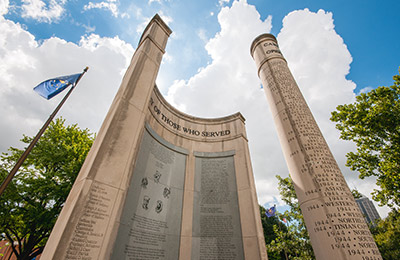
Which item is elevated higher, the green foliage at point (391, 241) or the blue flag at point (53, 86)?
the blue flag at point (53, 86)

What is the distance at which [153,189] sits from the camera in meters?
6.61

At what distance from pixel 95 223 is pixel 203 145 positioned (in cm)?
668

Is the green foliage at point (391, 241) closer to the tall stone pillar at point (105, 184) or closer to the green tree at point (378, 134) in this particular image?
the green tree at point (378, 134)

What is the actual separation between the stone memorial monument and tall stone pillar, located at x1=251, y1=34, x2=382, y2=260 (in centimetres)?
267

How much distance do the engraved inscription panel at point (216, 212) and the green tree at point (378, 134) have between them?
8.65 m

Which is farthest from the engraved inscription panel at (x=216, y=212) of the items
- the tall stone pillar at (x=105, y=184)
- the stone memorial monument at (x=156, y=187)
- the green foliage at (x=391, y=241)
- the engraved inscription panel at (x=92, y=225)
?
the green foliage at (x=391, y=241)

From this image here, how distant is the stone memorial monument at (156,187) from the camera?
Answer: 3916 millimetres

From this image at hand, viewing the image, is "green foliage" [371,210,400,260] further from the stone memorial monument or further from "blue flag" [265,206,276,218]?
the stone memorial monument

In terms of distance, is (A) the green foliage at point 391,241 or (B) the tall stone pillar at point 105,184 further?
(A) the green foliage at point 391,241

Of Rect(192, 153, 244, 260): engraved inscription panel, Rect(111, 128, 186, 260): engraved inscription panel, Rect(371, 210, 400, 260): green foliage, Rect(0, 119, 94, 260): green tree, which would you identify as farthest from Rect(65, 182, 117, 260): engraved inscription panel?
Rect(371, 210, 400, 260): green foliage

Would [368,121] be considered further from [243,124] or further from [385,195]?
[243,124]

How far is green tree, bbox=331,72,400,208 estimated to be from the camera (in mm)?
9328

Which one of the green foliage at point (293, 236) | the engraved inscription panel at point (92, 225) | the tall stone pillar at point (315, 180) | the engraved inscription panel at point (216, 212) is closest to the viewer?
the engraved inscription panel at point (92, 225)

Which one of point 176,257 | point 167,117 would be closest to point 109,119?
point 167,117
